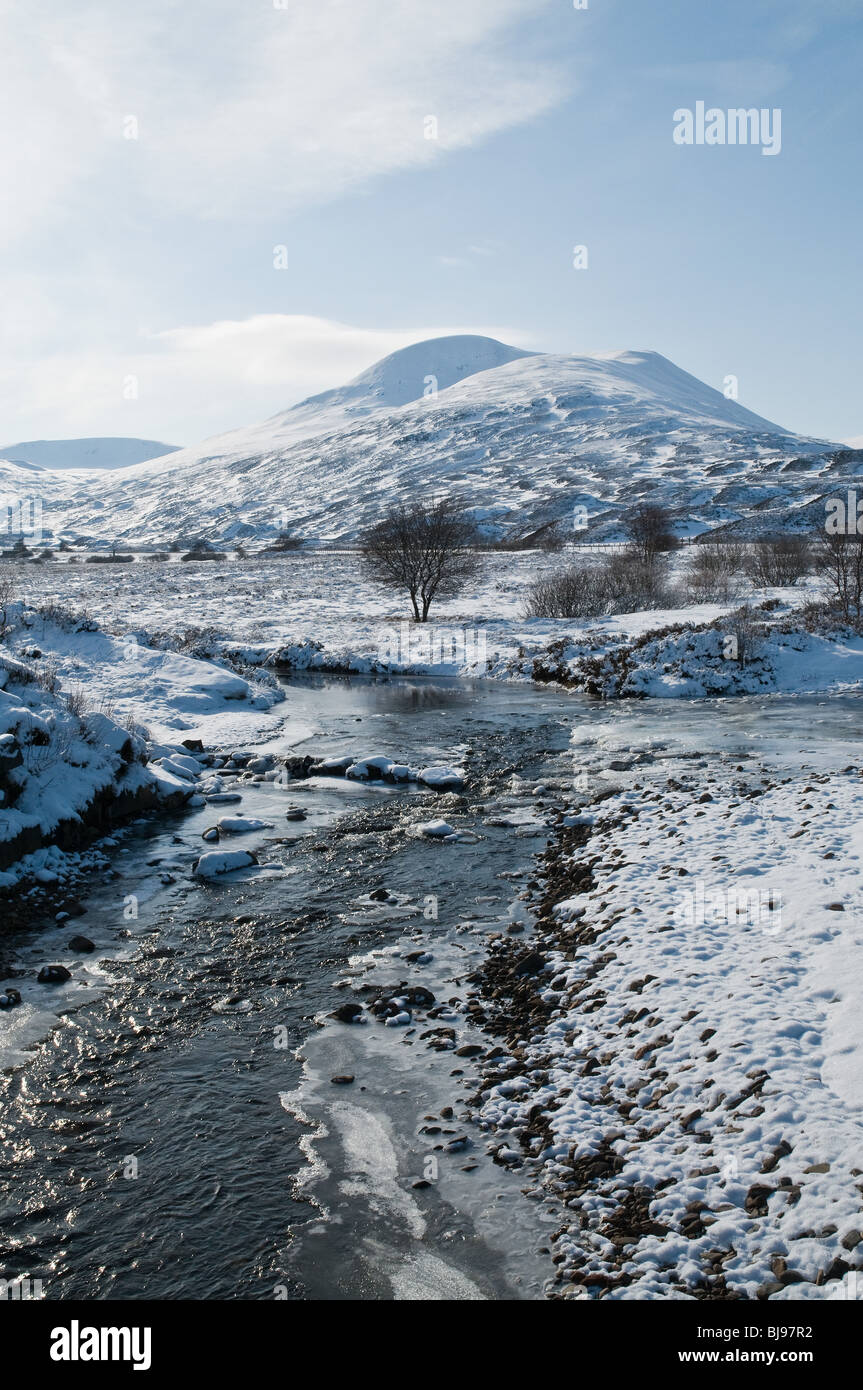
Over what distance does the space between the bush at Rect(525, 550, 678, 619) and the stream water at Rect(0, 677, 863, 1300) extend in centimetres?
3058

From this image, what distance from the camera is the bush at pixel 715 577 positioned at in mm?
46031

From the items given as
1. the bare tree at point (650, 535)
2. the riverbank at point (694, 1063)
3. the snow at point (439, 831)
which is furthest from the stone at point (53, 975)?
the bare tree at point (650, 535)

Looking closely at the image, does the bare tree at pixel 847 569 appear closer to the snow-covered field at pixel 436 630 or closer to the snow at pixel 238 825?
the snow-covered field at pixel 436 630

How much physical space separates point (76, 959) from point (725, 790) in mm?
11074

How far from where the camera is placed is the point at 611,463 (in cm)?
16838

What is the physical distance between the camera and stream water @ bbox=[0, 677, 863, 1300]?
20.7 ft

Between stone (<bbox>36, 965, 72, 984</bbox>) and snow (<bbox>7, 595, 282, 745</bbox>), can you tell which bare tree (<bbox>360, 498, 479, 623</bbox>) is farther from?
stone (<bbox>36, 965, 72, 984</bbox>)

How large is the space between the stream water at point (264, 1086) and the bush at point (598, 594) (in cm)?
3058

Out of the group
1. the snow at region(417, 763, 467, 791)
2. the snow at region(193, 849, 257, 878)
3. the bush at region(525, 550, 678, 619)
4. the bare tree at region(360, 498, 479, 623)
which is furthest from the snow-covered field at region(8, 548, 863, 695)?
the snow at region(193, 849, 257, 878)

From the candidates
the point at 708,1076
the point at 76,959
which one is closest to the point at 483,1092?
the point at 708,1076

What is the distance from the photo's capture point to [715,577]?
51.5m

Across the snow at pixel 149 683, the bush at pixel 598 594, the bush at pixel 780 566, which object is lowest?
the snow at pixel 149 683

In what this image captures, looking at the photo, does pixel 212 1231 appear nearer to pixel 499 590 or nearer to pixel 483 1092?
pixel 483 1092

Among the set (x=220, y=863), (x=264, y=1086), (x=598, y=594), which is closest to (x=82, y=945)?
(x=220, y=863)
